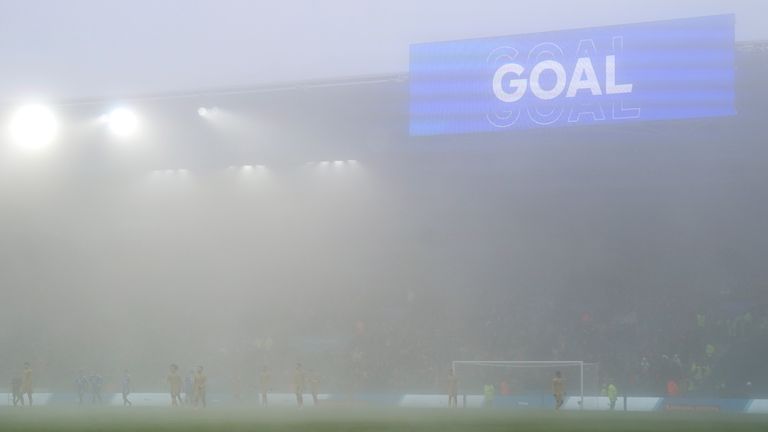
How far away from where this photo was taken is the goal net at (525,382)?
32312mm

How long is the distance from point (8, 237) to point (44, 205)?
119 inches

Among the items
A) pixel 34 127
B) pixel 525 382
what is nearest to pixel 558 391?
pixel 525 382

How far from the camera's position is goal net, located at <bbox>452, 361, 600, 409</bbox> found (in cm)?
3231

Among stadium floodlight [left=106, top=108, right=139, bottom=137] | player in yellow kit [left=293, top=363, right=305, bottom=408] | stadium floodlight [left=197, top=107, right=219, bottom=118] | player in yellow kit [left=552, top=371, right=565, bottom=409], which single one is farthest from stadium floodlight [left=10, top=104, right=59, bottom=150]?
player in yellow kit [left=552, top=371, right=565, bottom=409]

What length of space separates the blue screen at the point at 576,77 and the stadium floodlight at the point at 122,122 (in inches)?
468

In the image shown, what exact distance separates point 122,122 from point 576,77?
18.0m

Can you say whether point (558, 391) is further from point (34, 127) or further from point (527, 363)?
point (34, 127)

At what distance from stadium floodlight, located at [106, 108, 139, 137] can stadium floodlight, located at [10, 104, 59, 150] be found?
7.37ft

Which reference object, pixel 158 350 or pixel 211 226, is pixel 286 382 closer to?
pixel 158 350

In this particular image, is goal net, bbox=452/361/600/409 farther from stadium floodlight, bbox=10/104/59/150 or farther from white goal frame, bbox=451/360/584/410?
stadium floodlight, bbox=10/104/59/150

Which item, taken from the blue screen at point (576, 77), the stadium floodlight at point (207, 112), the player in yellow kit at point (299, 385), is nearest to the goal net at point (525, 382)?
the player in yellow kit at point (299, 385)

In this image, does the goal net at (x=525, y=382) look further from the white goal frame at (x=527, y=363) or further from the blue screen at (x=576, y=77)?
the blue screen at (x=576, y=77)

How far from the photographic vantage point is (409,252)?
137 ft

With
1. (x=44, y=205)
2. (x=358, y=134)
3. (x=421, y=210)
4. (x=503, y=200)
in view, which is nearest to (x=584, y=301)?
(x=503, y=200)
